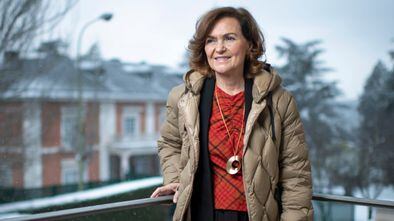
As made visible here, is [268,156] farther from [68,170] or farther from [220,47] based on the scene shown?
[68,170]

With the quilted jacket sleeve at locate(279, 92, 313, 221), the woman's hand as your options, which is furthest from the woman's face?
the woman's hand

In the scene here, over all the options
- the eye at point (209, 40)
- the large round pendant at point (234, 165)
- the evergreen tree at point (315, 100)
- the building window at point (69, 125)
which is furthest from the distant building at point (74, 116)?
the large round pendant at point (234, 165)

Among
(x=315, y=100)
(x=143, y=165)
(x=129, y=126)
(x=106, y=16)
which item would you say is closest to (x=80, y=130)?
(x=129, y=126)

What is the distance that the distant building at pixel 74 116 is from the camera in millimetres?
8125

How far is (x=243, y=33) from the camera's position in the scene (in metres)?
0.99

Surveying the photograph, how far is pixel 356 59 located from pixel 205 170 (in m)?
6.65

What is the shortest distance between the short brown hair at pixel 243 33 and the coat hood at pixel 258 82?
0.7 inches

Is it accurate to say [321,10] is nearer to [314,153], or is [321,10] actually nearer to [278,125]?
[314,153]

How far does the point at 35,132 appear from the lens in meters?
Result: 8.56

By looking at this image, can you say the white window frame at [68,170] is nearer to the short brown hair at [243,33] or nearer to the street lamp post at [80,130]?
the street lamp post at [80,130]

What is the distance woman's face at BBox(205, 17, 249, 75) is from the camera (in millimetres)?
982

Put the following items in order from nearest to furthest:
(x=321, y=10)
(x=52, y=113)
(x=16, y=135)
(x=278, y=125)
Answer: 1. (x=278, y=125)
2. (x=321, y=10)
3. (x=16, y=135)
4. (x=52, y=113)

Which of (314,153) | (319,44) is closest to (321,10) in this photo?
(319,44)

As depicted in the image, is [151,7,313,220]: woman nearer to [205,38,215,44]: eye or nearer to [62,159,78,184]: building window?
[205,38,215,44]: eye
